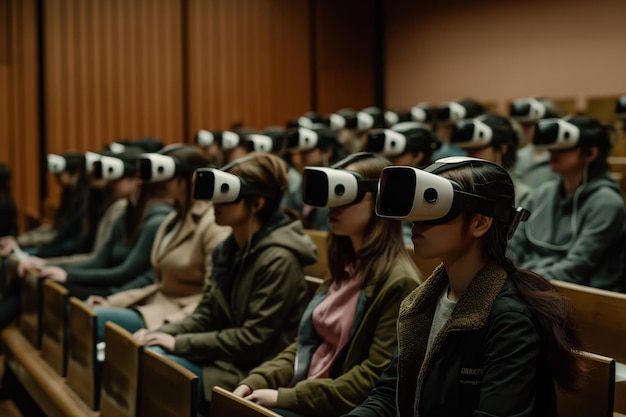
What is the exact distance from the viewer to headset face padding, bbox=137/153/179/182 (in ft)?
8.51

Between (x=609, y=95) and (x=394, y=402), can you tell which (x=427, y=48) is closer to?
(x=609, y=95)

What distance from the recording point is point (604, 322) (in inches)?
68.7

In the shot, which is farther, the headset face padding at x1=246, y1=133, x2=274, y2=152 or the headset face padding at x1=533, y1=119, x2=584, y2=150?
the headset face padding at x1=246, y1=133, x2=274, y2=152

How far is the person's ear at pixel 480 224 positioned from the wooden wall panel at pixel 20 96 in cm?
532

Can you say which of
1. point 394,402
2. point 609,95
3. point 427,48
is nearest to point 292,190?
point 394,402

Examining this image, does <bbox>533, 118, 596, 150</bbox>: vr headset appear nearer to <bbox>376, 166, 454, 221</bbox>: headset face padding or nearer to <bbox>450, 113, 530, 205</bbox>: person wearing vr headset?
<bbox>450, 113, 530, 205</bbox>: person wearing vr headset

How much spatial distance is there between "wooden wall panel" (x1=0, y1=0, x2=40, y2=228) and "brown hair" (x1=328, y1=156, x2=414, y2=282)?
475 cm

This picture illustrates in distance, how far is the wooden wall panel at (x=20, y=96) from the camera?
608 centimetres

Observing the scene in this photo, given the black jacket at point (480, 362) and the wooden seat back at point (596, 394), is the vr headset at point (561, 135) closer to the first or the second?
the wooden seat back at point (596, 394)

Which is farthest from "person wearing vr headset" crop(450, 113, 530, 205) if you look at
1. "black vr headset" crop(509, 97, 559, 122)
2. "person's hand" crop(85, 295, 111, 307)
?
"person's hand" crop(85, 295, 111, 307)

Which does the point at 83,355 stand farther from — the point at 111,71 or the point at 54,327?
the point at 111,71

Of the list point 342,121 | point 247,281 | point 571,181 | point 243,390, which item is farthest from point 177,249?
point 342,121

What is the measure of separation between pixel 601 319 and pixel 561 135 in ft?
3.34

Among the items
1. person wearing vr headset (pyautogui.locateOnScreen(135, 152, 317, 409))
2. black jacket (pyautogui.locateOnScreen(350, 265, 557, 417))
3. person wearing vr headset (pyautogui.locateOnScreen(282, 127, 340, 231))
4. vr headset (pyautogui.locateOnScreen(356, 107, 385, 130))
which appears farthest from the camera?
vr headset (pyautogui.locateOnScreen(356, 107, 385, 130))
